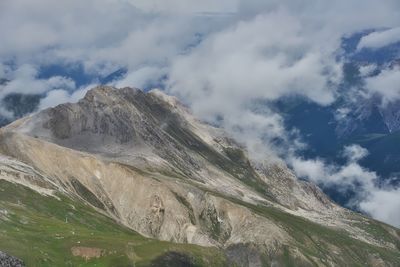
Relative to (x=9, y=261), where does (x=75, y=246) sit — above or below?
below

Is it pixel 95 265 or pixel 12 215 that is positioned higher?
pixel 95 265

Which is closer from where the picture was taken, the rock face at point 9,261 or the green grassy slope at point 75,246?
the rock face at point 9,261

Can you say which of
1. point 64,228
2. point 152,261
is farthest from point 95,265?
point 64,228

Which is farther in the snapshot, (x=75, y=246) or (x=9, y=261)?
(x=75, y=246)

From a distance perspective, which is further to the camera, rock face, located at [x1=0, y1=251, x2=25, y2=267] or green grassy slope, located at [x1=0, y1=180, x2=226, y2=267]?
green grassy slope, located at [x1=0, y1=180, x2=226, y2=267]

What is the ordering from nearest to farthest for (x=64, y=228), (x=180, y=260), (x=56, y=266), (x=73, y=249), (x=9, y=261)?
(x=9, y=261) < (x=56, y=266) < (x=73, y=249) < (x=180, y=260) < (x=64, y=228)

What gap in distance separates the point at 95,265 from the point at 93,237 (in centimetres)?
2175

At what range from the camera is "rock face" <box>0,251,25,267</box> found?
120 m

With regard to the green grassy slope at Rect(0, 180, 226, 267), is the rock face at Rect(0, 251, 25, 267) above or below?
above

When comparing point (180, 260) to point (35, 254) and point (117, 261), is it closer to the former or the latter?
point (117, 261)

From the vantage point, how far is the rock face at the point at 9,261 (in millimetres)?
120125

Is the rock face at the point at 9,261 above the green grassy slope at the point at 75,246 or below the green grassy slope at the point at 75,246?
above

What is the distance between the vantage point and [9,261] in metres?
124

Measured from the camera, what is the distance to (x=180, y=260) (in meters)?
178
